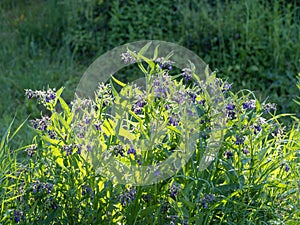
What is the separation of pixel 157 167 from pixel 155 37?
3559mm

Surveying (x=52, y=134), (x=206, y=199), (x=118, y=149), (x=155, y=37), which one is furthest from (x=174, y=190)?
(x=155, y=37)

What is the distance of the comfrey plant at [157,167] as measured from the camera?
2.60 metres

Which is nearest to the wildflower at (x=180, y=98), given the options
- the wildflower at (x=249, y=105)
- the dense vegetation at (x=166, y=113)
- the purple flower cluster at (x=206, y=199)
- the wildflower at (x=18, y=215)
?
the dense vegetation at (x=166, y=113)

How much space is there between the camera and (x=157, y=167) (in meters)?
2.63

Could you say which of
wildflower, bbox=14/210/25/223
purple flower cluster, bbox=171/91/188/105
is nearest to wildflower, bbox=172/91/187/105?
purple flower cluster, bbox=171/91/188/105

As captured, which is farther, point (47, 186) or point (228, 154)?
point (228, 154)

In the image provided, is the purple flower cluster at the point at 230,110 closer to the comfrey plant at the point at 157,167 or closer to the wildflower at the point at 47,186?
the comfrey plant at the point at 157,167

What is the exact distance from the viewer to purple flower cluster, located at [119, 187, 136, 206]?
8.21 feet

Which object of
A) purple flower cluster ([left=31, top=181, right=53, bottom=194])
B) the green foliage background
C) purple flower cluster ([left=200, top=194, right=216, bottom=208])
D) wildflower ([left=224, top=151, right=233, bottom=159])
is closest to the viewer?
purple flower cluster ([left=200, top=194, right=216, bottom=208])

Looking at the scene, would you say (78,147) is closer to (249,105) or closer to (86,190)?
(86,190)

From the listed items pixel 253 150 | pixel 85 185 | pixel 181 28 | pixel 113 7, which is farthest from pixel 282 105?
pixel 85 185

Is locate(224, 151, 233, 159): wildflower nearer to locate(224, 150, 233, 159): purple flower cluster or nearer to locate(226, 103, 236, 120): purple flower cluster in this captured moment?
locate(224, 150, 233, 159): purple flower cluster

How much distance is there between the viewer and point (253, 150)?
Result: 110 inches

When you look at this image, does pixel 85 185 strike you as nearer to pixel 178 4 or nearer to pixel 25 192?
pixel 25 192
